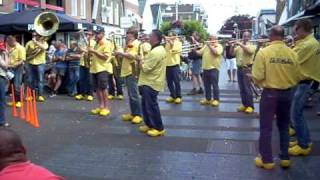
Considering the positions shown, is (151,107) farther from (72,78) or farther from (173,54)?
(72,78)

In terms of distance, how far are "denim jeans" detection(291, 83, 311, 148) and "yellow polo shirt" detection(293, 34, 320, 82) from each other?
0.16 metres

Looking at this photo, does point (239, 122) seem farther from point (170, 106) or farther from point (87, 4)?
point (87, 4)

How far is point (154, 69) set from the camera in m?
8.17

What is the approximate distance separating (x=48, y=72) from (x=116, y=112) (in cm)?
458

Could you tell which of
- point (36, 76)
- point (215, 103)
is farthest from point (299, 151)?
point (36, 76)

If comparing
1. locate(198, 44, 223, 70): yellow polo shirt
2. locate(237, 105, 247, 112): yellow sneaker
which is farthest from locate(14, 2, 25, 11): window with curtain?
locate(237, 105, 247, 112): yellow sneaker

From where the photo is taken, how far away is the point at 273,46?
20.2ft

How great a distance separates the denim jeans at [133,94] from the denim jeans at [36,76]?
4.07 m

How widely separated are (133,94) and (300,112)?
3513mm

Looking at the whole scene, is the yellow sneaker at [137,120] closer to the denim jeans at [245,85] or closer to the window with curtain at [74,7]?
the denim jeans at [245,85]

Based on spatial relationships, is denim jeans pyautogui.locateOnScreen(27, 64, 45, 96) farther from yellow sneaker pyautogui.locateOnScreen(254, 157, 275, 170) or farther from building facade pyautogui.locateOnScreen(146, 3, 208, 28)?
building facade pyautogui.locateOnScreen(146, 3, 208, 28)

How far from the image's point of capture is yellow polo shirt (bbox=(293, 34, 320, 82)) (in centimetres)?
669

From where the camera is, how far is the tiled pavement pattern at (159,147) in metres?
6.15

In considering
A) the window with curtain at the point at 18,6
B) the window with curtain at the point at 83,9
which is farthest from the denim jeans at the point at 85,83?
the window with curtain at the point at 83,9
